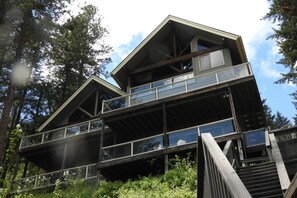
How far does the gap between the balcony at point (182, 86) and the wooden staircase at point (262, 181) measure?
8.45 m

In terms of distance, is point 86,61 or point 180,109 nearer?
point 180,109

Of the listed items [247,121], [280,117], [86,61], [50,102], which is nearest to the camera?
[247,121]

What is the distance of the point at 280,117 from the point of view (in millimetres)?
45969

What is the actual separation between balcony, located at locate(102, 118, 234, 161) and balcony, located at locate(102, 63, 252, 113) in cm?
247

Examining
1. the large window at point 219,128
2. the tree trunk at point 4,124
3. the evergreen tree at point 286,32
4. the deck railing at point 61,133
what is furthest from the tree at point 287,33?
the tree trunk at point 4,124

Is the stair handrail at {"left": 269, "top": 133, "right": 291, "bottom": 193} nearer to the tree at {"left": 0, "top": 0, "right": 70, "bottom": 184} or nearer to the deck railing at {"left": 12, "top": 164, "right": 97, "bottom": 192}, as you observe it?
the deck railing at {"left": 12, "top": 164, "right": 97, "bottom": 192}

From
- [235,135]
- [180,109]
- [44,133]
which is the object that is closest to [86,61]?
[44,133]

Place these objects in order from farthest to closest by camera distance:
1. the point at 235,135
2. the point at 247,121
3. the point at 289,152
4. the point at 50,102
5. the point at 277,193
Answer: the point at 50,102 → the point at 247,121 → the point at 235,135 → the point at 289,152 → the point at 277,193

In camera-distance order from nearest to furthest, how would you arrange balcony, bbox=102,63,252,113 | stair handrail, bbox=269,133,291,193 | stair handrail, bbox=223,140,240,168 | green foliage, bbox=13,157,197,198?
stair handrail, bbox=269,133,291,193
stair handrail, bbox=223,140,240,168
green foliage, bbox=13,157,197,198
balcony, bbox=102,63,252,113

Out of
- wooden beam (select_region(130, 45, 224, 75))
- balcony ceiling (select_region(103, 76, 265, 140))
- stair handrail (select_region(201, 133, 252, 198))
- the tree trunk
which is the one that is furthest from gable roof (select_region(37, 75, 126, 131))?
stair handrail (select_region(201, 133, 252, 198))

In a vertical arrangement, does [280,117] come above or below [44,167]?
above

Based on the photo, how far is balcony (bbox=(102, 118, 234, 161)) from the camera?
15695 mm

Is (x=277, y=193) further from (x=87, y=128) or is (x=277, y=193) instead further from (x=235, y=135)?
(x=87, y=128)

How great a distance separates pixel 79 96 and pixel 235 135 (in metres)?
12.2
